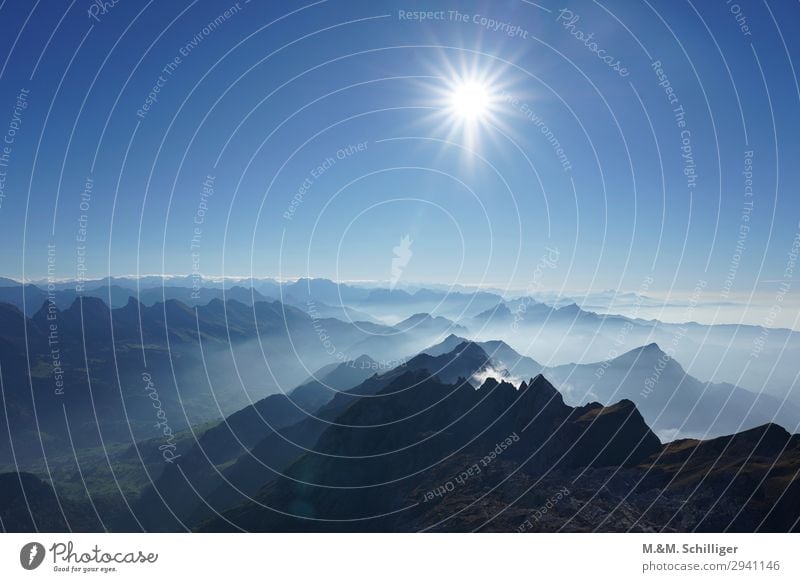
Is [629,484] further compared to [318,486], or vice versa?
[318,486]

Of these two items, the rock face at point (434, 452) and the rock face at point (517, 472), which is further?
the rock face at point (434, 452)

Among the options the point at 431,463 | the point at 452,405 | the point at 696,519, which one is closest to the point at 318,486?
the point at 431,463

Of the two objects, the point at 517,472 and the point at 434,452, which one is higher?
the point at 434,452

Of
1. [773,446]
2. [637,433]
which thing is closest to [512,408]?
[637,433]

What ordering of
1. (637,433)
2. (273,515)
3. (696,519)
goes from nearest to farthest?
(696,519), (637,433), (273,515)

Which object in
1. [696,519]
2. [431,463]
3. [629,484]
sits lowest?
[696,519]

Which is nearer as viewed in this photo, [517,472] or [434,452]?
[517,472]

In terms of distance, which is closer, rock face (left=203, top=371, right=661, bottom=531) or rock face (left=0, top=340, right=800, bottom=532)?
rock face (left=0, top=340, right=800, bottom=532)
